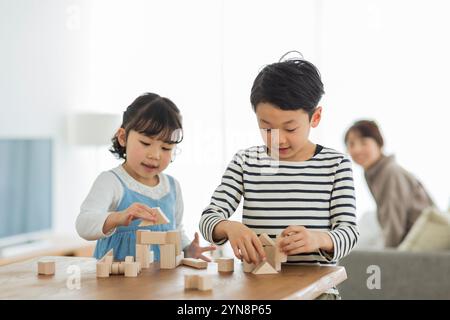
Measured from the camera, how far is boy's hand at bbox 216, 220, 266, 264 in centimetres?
154

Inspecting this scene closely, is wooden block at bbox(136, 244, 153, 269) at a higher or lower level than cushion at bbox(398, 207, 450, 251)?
higher

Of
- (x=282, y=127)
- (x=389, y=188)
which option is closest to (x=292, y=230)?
(x=282, y=127)

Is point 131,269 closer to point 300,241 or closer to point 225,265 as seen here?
point 225,265

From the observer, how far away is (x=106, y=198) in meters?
2.04

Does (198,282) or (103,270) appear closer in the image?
(198,282)

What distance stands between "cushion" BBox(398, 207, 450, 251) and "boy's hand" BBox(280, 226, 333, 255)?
2.53 m

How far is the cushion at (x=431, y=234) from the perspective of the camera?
3.93 metres

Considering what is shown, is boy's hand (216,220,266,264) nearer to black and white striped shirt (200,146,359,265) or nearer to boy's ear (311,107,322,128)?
black and white striped shirt (200,146,359,265)

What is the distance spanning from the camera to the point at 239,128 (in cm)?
635

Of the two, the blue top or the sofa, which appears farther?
the sofa

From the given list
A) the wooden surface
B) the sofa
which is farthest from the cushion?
the wooden surface

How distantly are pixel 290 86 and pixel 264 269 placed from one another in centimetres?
44

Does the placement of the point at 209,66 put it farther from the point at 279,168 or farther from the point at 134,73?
the point at 279,168
